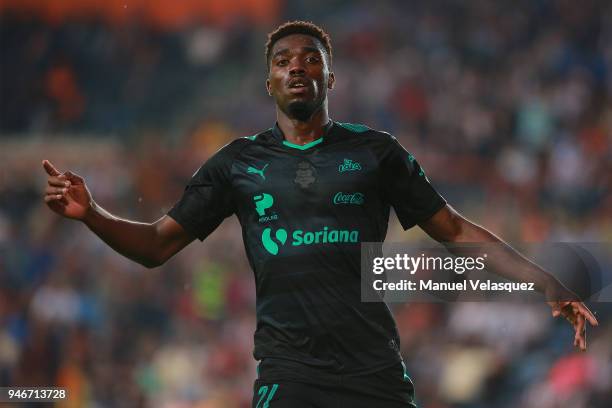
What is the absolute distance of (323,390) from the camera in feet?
12.7

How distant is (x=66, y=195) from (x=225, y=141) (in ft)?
27.0

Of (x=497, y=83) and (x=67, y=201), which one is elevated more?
(x=497, y=83)

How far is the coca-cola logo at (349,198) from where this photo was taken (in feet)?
13.5

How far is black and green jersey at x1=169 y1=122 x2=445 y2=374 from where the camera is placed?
397 centimetres

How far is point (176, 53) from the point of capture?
13.7 metres

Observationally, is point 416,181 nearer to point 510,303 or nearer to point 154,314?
point 510,303

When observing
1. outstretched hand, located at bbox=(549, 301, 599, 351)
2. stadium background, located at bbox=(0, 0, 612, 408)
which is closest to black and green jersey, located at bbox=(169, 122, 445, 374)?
outstretched hand, located at bbox=(549, 301, 599, 351)

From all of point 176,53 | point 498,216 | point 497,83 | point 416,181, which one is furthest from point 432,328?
point 176,53

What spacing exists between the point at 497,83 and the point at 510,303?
3.72 m

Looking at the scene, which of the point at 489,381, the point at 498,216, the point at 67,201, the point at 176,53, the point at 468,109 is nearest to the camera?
the point at 67,201

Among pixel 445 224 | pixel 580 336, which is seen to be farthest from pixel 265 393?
pixel 580 336

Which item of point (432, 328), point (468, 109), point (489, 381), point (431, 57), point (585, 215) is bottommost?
point (489, 381)

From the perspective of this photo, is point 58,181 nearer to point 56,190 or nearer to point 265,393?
point 56,190

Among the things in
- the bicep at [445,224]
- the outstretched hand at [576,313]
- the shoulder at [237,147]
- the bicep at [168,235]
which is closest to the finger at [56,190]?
the bicep at [168,235]
